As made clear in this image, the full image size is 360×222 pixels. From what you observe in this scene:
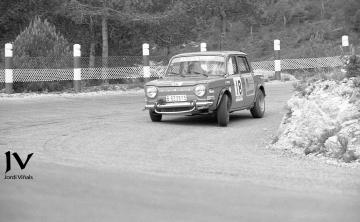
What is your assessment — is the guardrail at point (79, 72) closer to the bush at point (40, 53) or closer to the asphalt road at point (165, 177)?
the bush at point (40, 53)

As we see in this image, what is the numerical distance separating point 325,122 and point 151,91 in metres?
4.33

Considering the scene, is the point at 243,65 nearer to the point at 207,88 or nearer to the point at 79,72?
the point at 207,88

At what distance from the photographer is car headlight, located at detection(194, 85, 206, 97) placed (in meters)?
12.8

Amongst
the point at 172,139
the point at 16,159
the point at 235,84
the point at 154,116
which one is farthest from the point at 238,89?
the point at 16,159

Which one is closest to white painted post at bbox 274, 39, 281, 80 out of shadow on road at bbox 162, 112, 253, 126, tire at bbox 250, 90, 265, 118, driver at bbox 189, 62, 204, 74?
shadow on road at bbox 162, 112, 253, 126

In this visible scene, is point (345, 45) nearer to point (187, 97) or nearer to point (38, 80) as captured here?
point (38, 80)

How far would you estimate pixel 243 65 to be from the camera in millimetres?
14812

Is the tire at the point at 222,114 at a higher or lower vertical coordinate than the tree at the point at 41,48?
lower

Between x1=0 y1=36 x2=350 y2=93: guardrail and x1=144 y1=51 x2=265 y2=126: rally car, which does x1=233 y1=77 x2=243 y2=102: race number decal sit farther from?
x1=0 y1=36 x2=350 y2=93: guardrail

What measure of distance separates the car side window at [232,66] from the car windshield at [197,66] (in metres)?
0.15

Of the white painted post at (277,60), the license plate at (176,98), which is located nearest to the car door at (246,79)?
the license plate at (176,98)

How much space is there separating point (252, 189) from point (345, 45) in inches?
856

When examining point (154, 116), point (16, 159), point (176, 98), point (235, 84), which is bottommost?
point (16, 159)

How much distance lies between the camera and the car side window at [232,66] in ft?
45.8
